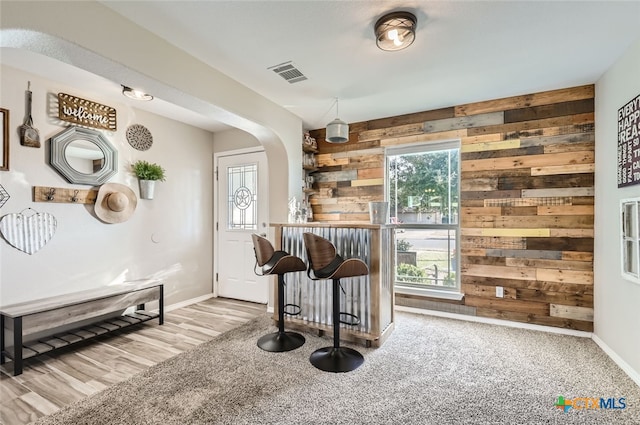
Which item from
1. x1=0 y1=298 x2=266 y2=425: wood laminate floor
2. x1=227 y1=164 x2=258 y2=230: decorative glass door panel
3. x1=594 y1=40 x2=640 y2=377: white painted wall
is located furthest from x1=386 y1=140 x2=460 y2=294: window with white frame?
x1=0 y1=298 x2=266 y2=425: wood laminate floor

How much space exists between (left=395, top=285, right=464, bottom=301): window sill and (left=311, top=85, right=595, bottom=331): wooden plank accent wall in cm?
12

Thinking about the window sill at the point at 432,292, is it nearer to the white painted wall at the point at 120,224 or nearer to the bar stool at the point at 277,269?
the bar stool at the point at 277,269

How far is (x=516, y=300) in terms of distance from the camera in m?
3.27

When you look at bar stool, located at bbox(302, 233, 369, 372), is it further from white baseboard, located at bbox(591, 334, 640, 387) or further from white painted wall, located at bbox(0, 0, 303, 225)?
white baseboard, located at bbox(591, 334, 640, 387)

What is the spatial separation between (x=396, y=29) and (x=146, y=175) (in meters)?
3.16

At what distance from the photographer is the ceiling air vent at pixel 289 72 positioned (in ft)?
8.71

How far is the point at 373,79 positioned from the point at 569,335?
322 centimetres

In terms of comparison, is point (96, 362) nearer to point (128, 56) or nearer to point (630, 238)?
point (128, 56)

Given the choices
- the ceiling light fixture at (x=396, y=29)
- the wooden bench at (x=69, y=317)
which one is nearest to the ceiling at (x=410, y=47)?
the ceiling light fixture at (x=396, y=29)

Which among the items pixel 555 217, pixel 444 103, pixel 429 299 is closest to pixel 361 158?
pixel 444 103

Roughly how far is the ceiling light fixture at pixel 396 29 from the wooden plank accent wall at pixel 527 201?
6.07 ft

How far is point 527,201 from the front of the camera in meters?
3.22

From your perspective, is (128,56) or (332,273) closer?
(128,56)

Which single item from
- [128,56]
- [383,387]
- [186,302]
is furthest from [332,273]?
[186,302]
